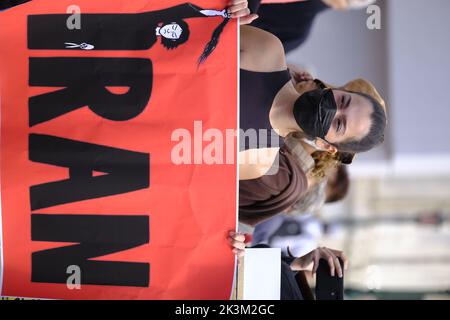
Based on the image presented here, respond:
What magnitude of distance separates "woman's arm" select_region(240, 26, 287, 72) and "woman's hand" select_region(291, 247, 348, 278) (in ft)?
1.52

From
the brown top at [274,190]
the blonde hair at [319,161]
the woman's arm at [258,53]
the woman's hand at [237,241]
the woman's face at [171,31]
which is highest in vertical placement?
the woman's face at [171,31]

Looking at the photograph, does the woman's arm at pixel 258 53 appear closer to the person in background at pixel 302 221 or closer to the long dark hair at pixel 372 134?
the long dark hair at pixel 372 134

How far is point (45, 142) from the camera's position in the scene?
126 centimetres

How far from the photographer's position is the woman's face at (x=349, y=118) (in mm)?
1204

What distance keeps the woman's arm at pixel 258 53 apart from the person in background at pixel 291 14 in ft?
0.17

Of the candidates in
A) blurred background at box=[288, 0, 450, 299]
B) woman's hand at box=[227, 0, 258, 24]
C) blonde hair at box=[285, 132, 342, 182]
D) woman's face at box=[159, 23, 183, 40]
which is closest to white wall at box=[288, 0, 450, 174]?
blurred background at box=[288, 0, 450, 299]

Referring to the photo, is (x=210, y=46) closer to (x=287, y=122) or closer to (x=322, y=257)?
(x=287, y=122)

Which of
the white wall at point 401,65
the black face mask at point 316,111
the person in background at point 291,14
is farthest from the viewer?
the white wall at point 401,65

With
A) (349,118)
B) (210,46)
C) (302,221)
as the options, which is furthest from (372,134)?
(302,221)

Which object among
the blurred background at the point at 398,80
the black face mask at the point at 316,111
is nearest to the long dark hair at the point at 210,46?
the black face mask at the point at 316,111

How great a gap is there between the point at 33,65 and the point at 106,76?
18 centimetres

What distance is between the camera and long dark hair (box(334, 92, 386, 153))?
1240 mm

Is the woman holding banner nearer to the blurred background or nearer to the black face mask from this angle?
the black face mask
